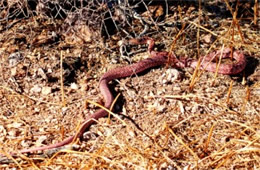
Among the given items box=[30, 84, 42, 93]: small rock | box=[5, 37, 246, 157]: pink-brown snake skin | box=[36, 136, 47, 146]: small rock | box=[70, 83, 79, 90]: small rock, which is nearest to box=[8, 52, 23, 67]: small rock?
box=[30, 84, 42, 93]: small rock

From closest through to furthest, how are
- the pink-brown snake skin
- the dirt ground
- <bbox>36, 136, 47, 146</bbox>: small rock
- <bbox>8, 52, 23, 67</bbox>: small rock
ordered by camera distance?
the dirt ground
<bbox>36, 136, 47, 146</bbox>: small rock
the pink-brown snake skin
<bbox>8, 52, 23, 67</bbox>: small rock

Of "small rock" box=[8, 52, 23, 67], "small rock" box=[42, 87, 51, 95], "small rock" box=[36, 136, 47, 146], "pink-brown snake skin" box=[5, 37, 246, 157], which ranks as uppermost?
"small rock" box=[8, 52, 23, 67]

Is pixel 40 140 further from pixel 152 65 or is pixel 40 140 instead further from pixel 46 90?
pixel 152 65

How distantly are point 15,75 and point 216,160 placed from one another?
1793 mm

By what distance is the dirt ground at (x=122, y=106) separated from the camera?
294 cm

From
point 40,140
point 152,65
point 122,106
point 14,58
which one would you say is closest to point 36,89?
point 14,58

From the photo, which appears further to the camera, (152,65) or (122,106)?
(152,65)

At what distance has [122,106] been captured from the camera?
3.40 metres

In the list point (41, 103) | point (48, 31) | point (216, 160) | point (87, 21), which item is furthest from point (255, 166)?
point (48, 31)

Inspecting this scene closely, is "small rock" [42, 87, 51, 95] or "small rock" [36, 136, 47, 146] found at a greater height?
"small rock" [42, 87, 51, 95]

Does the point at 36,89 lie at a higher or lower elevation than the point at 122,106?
→ higher

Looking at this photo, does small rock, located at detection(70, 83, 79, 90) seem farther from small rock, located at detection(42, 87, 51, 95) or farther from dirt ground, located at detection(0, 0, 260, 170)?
small rock, located at detection(42, 87, 51, 95)

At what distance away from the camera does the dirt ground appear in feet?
9.63

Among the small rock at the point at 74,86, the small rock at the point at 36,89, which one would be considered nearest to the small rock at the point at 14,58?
the small rock at the point at 36,89
